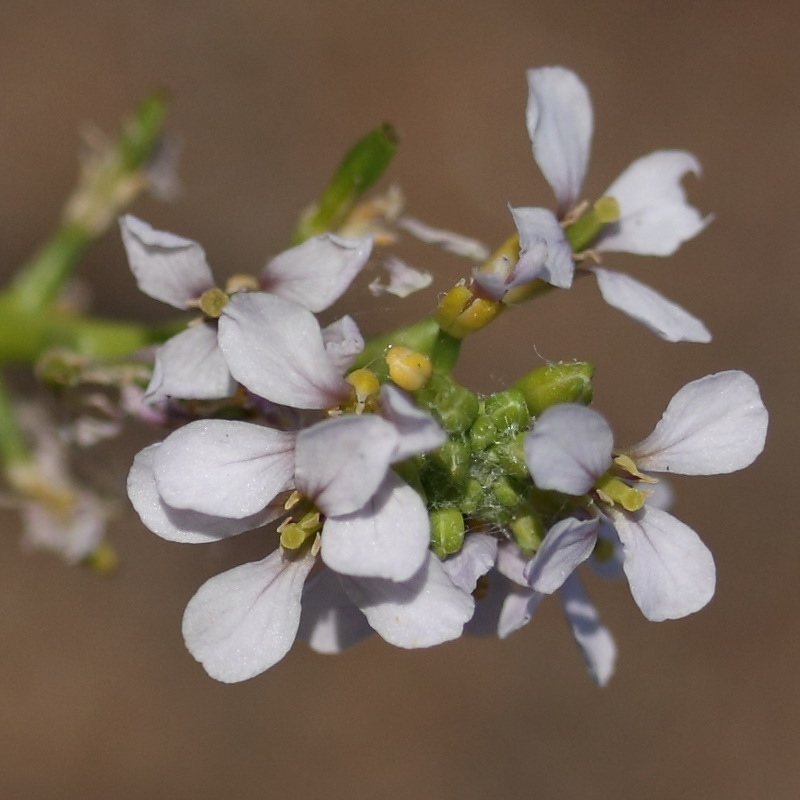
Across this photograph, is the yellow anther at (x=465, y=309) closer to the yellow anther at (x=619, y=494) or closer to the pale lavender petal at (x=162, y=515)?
the yellow anther at (x=619, y=494)

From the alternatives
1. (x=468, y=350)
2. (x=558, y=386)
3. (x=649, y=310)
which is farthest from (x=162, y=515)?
(x=468, y=350)

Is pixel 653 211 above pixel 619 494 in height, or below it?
above

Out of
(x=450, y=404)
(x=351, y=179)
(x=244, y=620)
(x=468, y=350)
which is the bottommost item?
(x=468, y=350)

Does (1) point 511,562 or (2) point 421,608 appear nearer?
(2) point 421,608

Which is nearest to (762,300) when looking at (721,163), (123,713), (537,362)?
(721,163)

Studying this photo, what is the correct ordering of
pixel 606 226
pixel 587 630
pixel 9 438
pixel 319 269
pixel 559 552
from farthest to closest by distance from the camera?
pixel 9 438
pixel 606 226
pixel 587 630
pixel 319 269
pixel 559 552

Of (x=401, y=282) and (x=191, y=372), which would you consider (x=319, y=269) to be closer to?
(x=401, y=282)

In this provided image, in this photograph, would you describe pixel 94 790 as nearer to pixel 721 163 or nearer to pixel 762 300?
pixel 762 300
